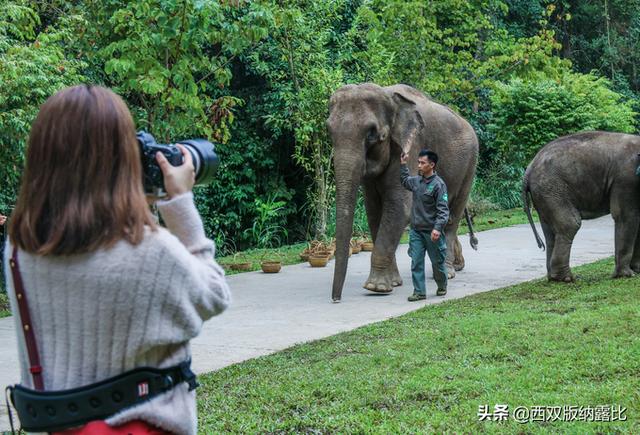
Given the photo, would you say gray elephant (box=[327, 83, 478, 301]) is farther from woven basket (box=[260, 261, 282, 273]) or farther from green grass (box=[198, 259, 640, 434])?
green grass (box=[198, 259, 640, 434])

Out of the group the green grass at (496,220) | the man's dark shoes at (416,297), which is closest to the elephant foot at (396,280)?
the man's dark shoes at (416,297)

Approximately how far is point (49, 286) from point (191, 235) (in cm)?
42

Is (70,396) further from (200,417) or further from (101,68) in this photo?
(101,68)

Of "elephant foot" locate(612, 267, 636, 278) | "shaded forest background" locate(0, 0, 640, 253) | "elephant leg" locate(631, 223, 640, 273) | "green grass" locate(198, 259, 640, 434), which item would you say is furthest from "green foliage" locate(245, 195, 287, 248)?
"green grass" locate(198, 259, 640, 434)

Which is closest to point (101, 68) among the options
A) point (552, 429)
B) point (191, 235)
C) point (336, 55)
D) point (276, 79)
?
point (276, 79)

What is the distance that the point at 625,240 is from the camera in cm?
1051

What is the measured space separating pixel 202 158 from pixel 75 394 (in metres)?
0.80

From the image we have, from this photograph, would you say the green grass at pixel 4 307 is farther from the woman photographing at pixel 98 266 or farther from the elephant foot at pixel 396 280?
the woman photographing at pixel 98 266

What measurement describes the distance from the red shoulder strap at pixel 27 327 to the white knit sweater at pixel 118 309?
1 centimetres

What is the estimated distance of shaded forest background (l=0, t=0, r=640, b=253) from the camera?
978 cm

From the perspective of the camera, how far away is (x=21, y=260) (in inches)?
99.8

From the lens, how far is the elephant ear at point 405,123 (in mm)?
11062

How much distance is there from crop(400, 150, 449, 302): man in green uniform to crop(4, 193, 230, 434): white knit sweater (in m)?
7.74

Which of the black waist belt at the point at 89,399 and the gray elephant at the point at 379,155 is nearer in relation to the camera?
the black waist belt at the point at 89,399
